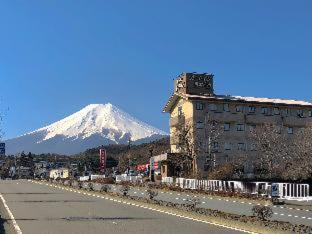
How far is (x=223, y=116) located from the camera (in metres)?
68.2

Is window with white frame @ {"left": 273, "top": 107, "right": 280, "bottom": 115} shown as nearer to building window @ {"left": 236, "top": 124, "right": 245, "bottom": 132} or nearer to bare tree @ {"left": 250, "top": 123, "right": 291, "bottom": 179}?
building window @ {"left": 236, "top": 124, "right": 245, "bottom": 132}

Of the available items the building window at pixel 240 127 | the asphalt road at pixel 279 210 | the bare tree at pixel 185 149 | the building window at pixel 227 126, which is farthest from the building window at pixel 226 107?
the asphalt road at pixel 279 210

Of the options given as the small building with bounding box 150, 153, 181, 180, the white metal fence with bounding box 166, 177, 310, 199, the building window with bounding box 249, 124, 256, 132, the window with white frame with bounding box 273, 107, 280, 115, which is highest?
the window with white frame with bounding box 273, 107, 280, 115

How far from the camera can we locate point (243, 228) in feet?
49.3

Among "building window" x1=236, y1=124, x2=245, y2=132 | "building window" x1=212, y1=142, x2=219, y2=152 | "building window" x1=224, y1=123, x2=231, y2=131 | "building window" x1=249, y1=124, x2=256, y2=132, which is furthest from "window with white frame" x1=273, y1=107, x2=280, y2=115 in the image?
"building window" x1=212, y1=142, x2=219, y2=152

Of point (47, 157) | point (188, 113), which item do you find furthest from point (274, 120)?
point (47, 157)

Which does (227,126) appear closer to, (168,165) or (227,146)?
(227,146)

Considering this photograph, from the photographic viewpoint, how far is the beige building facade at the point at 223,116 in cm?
6569

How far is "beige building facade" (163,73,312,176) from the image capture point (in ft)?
216

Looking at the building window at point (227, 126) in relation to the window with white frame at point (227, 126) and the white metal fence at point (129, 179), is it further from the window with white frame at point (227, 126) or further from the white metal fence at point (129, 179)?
the white metal fence at point (129, 179)

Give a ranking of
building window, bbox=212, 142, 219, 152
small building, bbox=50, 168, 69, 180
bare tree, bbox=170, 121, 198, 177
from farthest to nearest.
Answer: small building, bbox=50, 168, 69, 180
building window, bbox=212, 142, 219, 152
bare tree, bbox=170, 121, 198, 177

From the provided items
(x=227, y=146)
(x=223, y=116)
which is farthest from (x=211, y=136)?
(x=223, y=116)

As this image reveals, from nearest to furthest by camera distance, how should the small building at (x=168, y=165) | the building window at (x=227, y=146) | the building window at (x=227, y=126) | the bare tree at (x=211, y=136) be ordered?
the bare tree at (x=211, y=136)
the small building at (x=168, y=165)
the building window at (x=227, y=146)
the building window at (x=227, y=126)

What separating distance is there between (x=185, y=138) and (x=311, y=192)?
78.1 feet
